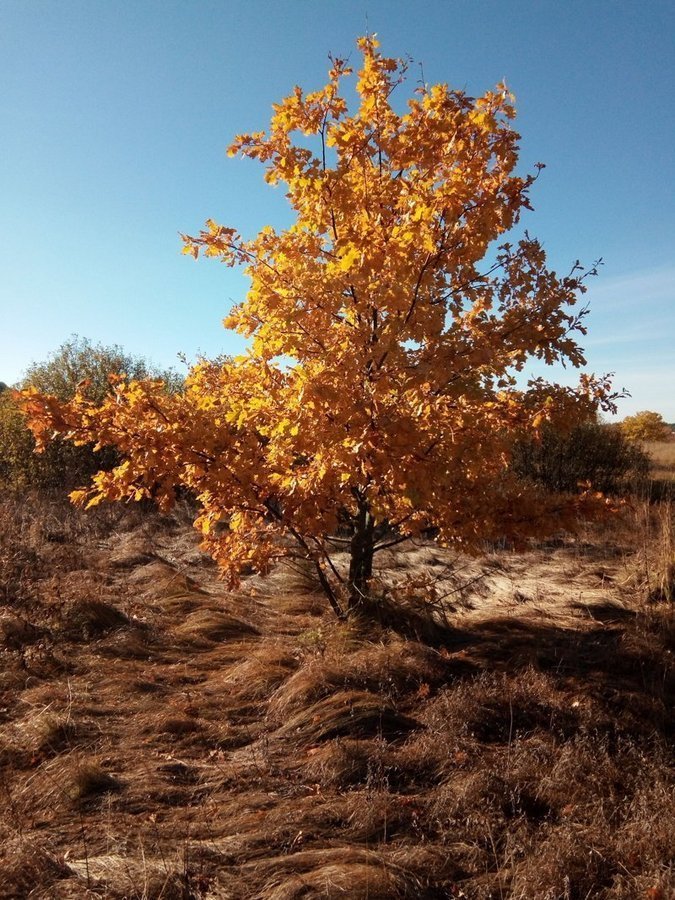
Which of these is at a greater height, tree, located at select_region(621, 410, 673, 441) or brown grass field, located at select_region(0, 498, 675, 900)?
tree, located at select_region(621, 410, 673, 441)

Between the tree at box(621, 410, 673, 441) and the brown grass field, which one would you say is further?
the tree at box(621, 410, 673, 441)

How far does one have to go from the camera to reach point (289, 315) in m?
3.59

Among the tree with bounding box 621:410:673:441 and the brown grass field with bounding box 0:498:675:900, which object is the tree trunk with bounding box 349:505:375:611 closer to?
the brown grass field with bounding box 0:498:675:900

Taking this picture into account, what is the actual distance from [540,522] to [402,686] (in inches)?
65.8

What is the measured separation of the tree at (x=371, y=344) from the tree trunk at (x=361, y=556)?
40.9 inches

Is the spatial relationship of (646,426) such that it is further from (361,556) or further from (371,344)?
(371,344)

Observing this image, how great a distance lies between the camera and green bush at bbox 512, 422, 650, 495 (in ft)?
43.6

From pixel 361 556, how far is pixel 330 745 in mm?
2184

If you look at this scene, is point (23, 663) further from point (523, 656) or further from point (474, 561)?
point (474, 561)

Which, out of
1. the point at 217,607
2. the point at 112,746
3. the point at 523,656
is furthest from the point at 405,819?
the point at 217,607

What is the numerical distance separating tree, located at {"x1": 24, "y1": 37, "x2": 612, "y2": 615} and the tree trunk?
1039 mm

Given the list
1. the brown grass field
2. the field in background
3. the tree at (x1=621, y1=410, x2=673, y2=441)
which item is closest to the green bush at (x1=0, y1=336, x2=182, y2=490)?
the brown grass field

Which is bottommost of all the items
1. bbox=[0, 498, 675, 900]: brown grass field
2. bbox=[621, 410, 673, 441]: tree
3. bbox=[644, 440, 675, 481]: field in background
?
bbox=[0, 498, 675, 900]: brown grass field

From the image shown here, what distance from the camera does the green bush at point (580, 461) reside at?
43.6 feet
